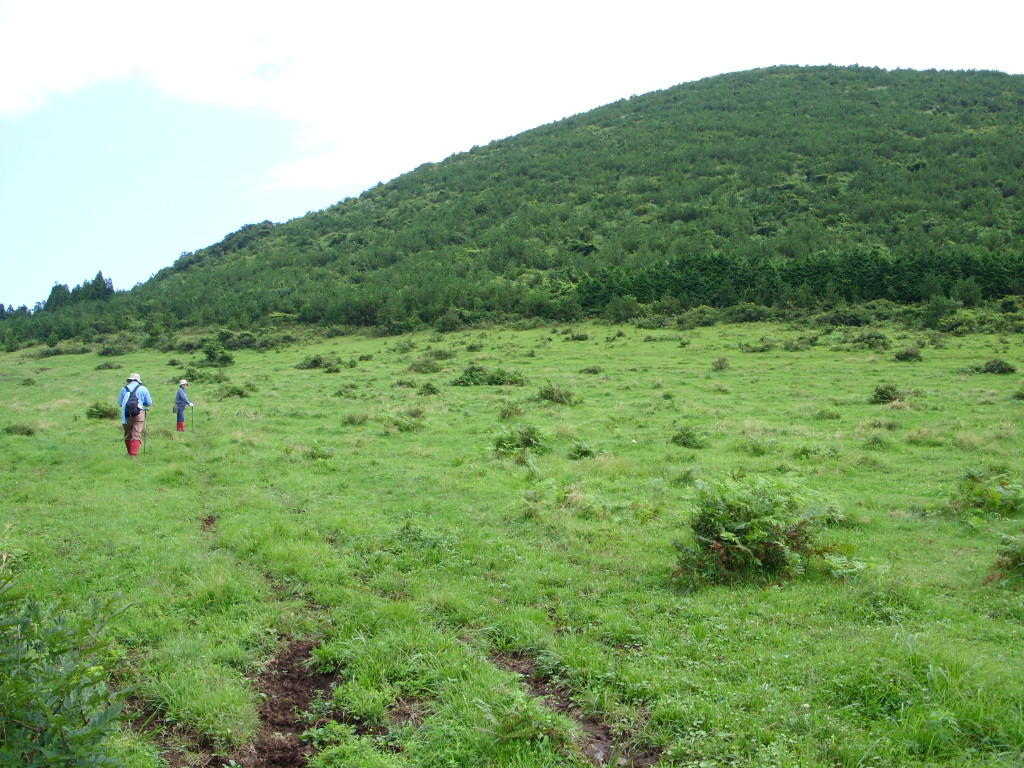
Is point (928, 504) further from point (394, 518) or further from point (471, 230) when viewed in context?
point (471, 230)

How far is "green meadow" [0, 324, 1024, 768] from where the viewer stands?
5207mm

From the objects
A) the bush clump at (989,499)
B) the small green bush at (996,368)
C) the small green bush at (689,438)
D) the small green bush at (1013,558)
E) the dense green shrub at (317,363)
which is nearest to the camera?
the small green bush at (1013,558)

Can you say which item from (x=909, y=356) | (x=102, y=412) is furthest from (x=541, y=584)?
(x=909, y=356)

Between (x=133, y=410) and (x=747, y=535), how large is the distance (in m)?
14.3

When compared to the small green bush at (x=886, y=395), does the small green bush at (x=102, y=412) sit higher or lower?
higher

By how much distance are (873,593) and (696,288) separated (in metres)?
45.8

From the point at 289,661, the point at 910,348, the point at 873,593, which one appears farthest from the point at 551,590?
the point at 910,348

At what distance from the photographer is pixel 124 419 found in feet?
52.2

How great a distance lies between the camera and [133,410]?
15852 mm

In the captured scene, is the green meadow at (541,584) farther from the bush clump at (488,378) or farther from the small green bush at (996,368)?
the bush clump at (488,378)

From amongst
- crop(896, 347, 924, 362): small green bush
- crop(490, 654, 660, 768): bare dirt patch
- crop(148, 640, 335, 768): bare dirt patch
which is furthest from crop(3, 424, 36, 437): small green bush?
crop(896, 347, 924, 362): small green bush

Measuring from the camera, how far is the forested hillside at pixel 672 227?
163 feet

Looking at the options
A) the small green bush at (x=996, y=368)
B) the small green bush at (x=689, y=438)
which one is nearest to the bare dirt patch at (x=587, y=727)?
the small green bush at (x=689, y=438)

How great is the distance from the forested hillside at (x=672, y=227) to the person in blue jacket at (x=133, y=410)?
38.0 m
